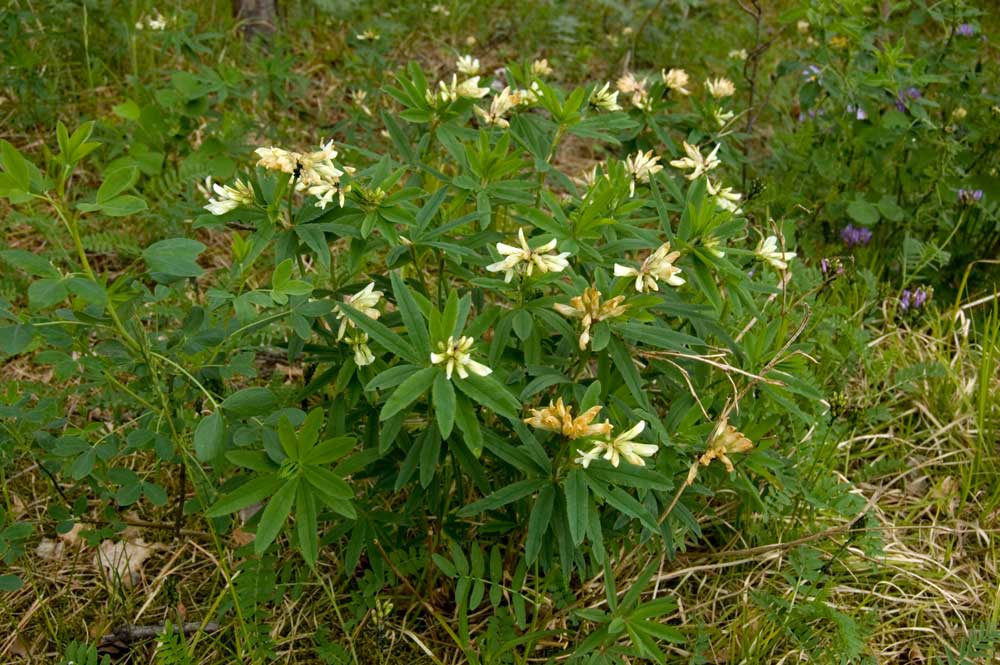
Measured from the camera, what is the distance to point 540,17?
4.73 meters

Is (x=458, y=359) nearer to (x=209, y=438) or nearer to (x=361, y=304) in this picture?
(x=361, y=304)

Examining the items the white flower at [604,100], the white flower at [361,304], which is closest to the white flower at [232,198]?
the white flower at [361,304]

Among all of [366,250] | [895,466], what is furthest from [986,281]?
[366,250]

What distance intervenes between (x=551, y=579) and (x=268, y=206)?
978 millimetres

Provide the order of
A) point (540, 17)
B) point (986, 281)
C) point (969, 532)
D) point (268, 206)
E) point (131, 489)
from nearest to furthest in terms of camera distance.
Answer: point (268, 206), point (131, 489), point (969, 532), point (986, 281), point (540, 17)

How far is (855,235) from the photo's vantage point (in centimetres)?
325

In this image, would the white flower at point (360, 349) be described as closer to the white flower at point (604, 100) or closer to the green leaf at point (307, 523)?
Answer: the green leaf at point (307, 523)

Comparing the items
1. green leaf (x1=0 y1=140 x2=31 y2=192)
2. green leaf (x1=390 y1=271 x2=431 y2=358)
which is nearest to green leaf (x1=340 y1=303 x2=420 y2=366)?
green leaf (x1=390 y1=271 x2=431 y2=358)

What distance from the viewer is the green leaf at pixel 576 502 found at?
58.5 inches

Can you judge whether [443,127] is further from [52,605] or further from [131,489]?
[52,605]

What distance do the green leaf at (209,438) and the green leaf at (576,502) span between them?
0.63m

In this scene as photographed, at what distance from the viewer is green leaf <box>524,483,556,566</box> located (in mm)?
1572

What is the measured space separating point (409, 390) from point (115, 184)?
65cm

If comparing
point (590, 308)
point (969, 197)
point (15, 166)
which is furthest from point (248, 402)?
point (969, 197)
